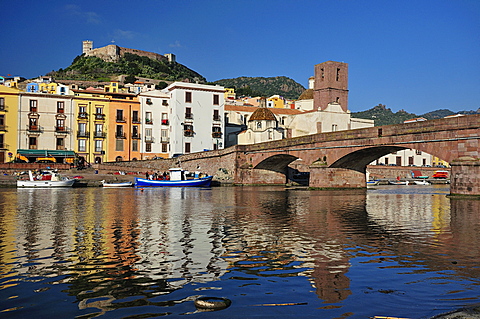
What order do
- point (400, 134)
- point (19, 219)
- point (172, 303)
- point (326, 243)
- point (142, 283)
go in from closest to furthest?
point (172, 303) < point (142, 283) < point (326, 243) < point (19, 219) < point (400, 134)

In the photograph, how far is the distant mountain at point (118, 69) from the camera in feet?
511

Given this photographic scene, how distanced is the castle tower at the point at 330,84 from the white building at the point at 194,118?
1086 inches

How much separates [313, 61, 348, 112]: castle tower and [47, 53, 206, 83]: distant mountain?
7261 centimetres

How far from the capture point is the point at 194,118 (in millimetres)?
71375

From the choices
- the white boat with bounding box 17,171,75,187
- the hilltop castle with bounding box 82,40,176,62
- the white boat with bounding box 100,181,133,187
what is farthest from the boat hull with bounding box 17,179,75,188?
the hilltop castle with bounding box 82,40,176,62

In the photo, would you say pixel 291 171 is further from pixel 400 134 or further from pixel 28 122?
pixel 28 122

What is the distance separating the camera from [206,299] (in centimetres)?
674

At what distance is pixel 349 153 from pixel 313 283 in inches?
1283

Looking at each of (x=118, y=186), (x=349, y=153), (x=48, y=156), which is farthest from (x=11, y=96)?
(x=349, y=153)

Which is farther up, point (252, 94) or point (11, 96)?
point (252, 94)

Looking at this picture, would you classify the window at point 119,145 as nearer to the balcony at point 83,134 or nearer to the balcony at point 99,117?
the balcony at point 99,117

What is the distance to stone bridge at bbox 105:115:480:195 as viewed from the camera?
94.3 ft

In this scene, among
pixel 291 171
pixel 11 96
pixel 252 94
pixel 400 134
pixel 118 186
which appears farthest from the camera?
pixel 252 94

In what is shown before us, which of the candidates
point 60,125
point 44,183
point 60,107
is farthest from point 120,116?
point 44,183
